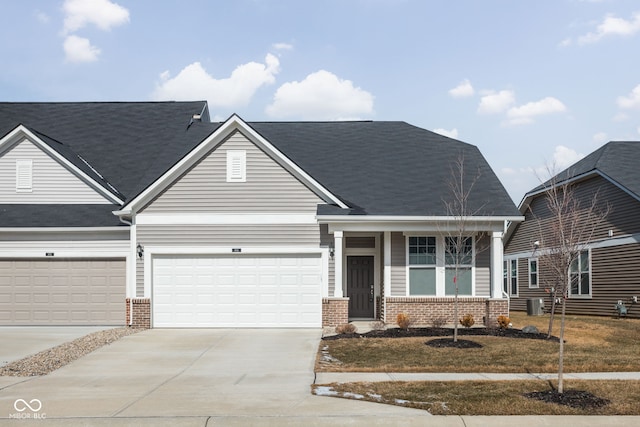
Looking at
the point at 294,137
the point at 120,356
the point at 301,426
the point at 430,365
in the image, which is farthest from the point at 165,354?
the point at 294,137

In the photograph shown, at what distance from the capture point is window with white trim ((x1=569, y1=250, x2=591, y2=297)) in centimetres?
2614

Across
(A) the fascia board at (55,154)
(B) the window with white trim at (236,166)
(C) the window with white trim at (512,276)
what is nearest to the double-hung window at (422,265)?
(B) the window with white trim at (236,166)

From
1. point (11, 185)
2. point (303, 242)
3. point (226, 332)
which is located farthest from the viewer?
point (11, 185)

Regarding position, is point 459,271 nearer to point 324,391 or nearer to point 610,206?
point 610,206

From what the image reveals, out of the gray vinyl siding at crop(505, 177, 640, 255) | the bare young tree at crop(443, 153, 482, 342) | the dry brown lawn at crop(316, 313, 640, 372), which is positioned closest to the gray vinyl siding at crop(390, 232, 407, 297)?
the bare young tree at crop(443, 153, 482, 342)

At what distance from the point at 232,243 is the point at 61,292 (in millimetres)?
5549

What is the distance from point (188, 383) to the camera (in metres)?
11.5

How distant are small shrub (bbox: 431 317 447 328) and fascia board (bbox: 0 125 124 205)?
10.5 m

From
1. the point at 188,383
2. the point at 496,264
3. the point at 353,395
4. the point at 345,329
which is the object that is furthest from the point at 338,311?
the point at 353,395

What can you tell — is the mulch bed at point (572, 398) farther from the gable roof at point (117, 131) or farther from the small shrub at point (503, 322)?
the gable roof at point (117, 131)

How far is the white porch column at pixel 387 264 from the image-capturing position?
20.3 metres

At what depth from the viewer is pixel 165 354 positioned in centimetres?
1510

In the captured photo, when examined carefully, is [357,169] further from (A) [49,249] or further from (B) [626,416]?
(B) [626,416]

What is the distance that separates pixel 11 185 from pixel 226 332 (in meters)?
8.98
